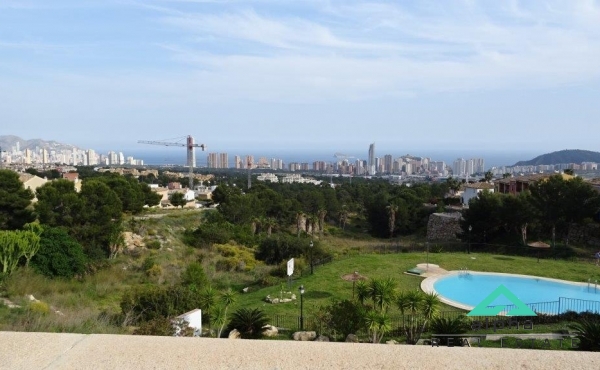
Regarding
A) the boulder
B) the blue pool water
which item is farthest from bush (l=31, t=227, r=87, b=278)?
the blue pool water

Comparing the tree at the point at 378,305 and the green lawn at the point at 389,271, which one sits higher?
the tree at the point at 378,305

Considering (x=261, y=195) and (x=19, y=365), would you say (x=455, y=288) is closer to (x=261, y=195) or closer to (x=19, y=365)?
(x=19, y=365)

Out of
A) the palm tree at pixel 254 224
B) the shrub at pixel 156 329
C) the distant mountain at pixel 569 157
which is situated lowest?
the palm tree at pixel 254 224

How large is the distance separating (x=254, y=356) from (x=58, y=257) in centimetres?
1807

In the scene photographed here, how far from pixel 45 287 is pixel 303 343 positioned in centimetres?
1596

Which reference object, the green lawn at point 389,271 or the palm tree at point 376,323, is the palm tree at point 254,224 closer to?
the green lawn at point 389,271

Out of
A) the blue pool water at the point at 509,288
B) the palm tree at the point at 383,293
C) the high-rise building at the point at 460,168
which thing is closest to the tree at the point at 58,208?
the palm tree at the point at 383,293

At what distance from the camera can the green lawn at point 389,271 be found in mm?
15586

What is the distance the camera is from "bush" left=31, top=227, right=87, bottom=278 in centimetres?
1767

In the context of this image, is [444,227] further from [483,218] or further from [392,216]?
[483,218]

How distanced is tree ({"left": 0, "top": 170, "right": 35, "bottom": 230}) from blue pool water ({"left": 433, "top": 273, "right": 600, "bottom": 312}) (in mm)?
20858

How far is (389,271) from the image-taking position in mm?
19203

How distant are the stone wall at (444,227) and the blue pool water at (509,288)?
12733 mm

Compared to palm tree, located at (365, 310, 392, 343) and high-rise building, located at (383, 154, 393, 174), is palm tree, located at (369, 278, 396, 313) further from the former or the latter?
high-rise building, located at (383, 154, 393, 174)
